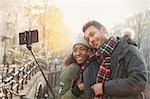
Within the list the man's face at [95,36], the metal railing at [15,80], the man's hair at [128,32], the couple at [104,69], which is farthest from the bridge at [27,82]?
the man's hair at [128,32]

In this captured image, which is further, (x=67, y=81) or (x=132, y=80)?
(x=67, y=81)

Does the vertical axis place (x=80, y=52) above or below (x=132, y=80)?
above

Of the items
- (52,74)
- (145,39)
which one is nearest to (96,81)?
(52,74)

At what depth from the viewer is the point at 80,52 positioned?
1.54 meters

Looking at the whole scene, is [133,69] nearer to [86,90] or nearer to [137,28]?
[86,90]

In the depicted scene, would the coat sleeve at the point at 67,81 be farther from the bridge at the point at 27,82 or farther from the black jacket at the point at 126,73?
the black jacket at the point at 126,73

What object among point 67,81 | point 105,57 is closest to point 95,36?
point 105,57

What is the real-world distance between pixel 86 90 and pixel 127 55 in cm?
30

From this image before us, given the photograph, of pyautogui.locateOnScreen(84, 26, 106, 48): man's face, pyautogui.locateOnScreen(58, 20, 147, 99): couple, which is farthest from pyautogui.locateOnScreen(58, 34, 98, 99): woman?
pyautogui.locateOnScreen(84, 26, 106, 48): man's face

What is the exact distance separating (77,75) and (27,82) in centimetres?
29

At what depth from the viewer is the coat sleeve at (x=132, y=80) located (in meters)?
1.26

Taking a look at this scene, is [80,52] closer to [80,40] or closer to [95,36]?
[80,40]

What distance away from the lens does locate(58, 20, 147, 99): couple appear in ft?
4.20

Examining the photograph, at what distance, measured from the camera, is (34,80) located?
5.36 feet
